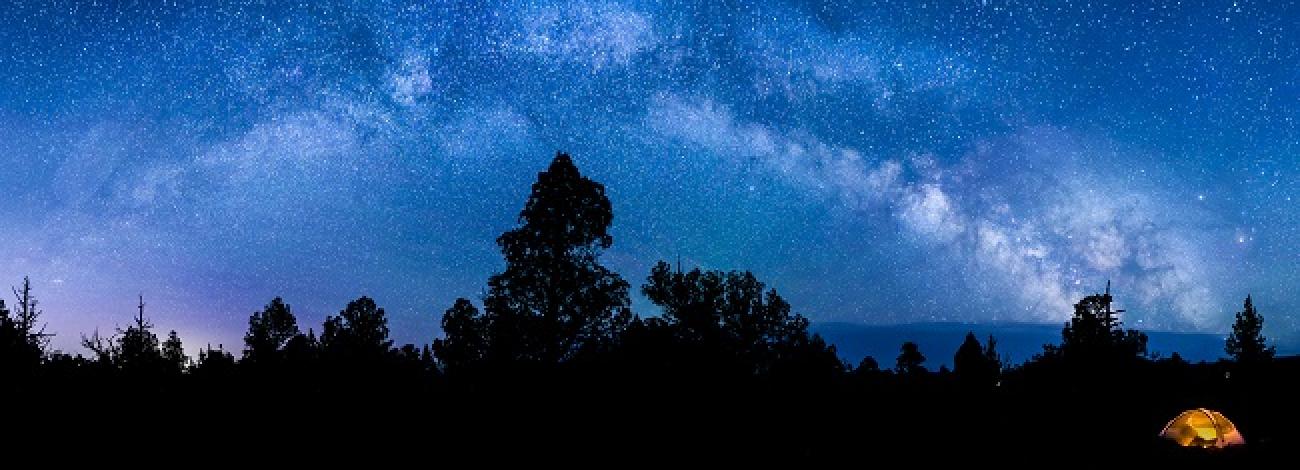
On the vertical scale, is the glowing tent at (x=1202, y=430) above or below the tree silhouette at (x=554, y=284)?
below

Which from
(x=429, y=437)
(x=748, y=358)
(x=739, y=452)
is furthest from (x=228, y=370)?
(x=748, y=358)

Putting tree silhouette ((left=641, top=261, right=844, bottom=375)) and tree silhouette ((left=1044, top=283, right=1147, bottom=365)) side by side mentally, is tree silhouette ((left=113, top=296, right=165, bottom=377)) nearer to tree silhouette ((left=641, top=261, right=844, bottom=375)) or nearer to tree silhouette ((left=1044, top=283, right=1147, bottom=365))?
tree silhouette ((left=641, top=261, right=844, bottom=375))

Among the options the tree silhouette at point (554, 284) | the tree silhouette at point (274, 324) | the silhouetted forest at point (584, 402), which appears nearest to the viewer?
the silhouetted forest at point (584, 402)

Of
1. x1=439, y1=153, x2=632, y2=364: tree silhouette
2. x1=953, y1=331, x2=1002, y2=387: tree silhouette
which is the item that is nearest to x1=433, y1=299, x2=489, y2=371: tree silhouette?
x1=439, y1=153, x2=632, y2=364: tree silhouette

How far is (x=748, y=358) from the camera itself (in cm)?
4394

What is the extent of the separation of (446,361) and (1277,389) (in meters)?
35.6

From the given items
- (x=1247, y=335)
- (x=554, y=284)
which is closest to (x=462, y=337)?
(x=554, y=284)

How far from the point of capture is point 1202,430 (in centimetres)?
2566

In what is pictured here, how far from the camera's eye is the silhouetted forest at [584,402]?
2320cm

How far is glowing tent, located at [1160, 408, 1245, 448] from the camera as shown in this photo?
25.1 m

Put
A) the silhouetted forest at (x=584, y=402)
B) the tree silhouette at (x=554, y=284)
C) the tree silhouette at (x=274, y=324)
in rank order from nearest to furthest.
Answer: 1. the silhouetted forest at (x=584, y=402)
2. the tree silhouette at (x=554, y=284)
3. the tree silhouette at (x=274, y=324)

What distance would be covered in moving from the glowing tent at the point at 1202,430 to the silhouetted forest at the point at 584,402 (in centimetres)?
62

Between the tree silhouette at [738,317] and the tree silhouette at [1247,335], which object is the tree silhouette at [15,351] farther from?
the tree silhouette at [1247,335]

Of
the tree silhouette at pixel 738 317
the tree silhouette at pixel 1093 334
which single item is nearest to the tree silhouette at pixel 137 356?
the tree silhouette at pixel 738 317
